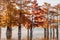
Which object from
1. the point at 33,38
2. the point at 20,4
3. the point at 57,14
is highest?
the point at 20,4

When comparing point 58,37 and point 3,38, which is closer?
point 3,38

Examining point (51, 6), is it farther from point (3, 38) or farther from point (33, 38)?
point (3, 38)

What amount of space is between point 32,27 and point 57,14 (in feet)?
2.09

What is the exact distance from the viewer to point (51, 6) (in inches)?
135

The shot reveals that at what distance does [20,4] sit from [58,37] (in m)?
1.12

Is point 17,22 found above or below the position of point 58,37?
above

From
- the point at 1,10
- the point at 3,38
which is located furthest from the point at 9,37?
the point at 1,10

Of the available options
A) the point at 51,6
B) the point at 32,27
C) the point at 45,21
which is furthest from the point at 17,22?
the point at 51,6

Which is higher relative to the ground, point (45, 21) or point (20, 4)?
point (20, 4)

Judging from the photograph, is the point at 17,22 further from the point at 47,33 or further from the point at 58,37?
the point at 58,37

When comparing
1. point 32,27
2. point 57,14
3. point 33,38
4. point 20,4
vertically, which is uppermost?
point 20,4

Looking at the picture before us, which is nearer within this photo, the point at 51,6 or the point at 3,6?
the point at 3,6

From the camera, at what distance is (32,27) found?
3.31 meters

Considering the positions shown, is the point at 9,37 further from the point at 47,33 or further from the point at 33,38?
the point at 47,33
